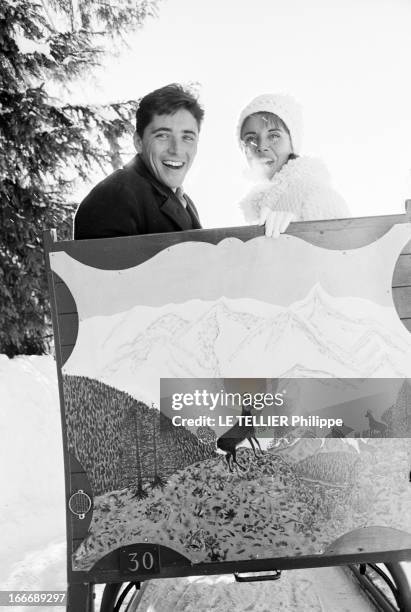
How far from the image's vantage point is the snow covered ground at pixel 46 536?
6.56 ft

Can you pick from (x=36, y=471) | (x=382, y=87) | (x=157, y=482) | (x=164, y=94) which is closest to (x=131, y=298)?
(x=157, y=482)

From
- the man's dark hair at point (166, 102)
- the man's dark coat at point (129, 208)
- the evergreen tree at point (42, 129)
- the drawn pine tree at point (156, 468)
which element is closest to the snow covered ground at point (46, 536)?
the evergreen tree at point (42, 129)

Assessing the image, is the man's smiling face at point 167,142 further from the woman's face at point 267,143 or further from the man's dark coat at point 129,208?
the woman's face at point 267,143

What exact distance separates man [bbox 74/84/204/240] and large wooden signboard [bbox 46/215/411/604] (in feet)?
0.93

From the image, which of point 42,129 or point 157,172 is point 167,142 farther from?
point 42,129

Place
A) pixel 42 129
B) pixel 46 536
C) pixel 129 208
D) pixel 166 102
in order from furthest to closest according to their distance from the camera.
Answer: pixel 42 129 < pixel 46 536 < pixel 166 102 < pixel 129 208

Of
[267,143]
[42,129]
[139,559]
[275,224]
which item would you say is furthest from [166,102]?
[42,129]

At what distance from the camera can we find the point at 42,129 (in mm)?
4527

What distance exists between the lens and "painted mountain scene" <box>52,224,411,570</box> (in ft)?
4.35

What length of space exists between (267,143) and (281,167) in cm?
10

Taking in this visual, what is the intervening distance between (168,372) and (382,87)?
12.6 ft

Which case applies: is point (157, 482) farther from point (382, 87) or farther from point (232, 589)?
point (382, 87)

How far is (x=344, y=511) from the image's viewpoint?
54.1 inches

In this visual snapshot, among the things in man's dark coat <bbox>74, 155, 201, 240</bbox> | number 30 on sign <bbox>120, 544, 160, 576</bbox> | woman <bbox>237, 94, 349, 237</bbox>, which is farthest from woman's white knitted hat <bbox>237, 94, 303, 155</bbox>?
number 30 on sign <bbox>120, 544, 160, 576</bbox>
